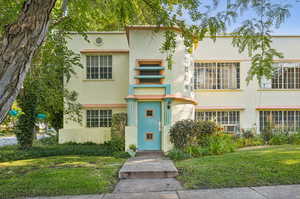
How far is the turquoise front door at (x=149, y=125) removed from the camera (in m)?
10.6

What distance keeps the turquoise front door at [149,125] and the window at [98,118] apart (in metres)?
3.32

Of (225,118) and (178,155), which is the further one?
(225,118)

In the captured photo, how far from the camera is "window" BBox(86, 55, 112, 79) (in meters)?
13.3

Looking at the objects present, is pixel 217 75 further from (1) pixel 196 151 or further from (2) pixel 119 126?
(2) pixel 119 126

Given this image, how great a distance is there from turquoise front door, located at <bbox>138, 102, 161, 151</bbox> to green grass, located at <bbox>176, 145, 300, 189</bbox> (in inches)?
123

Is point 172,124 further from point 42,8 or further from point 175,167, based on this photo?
point 42,8

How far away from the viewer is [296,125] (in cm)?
1414

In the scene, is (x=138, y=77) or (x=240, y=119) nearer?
(x=138, y=77)

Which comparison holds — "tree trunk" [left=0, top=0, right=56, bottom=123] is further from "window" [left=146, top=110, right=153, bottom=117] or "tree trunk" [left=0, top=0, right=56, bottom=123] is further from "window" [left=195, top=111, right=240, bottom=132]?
"window" [left=195, top=111, right=240, bottom=132]

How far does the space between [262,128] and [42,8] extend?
48.2 ft

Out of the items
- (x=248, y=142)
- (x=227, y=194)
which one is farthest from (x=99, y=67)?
(x=227, y=194)

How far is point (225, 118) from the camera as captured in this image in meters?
14.2

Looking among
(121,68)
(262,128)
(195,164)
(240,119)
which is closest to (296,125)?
(262,128)

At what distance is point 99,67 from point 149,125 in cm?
541
